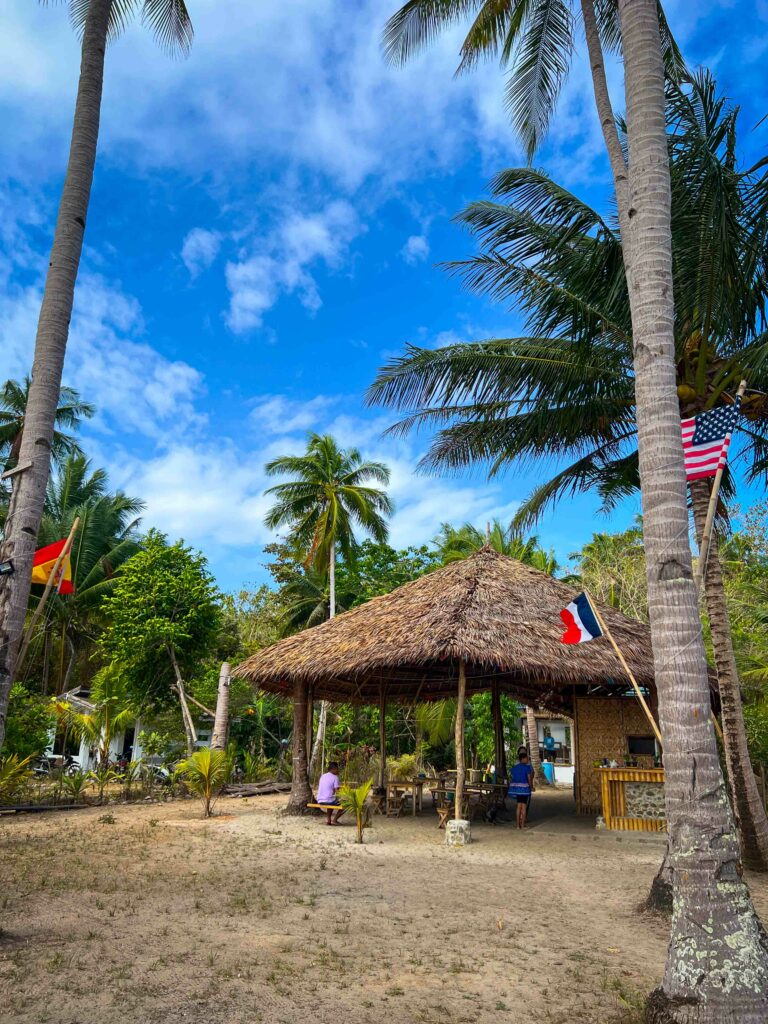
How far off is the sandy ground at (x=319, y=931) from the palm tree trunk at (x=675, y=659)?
741 mm

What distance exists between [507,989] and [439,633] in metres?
6.97

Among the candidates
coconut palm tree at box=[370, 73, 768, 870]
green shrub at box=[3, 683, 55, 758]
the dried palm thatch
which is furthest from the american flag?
green shrub at box=[3, 683, 55, 758]

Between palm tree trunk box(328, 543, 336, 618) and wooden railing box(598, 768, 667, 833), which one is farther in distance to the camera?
palm tree trunk box(328, 543, 336, 618)

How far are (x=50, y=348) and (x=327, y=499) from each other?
18.8 m

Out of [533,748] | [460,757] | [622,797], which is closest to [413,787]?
[460,757]

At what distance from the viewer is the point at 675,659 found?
15.7 ft

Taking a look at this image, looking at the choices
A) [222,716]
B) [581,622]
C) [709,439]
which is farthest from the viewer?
[222,716]

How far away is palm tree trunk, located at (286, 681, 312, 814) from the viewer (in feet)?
48.0

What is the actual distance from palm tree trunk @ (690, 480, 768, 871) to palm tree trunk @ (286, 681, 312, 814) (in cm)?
792

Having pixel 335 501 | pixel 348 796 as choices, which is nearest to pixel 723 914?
pixel 348 796

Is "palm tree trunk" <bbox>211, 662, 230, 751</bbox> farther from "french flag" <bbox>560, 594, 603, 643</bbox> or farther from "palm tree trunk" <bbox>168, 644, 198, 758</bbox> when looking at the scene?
"french flag" <bbox>560, 594, 603, 643</bbox>

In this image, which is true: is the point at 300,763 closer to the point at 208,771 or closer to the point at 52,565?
the point at 208,771

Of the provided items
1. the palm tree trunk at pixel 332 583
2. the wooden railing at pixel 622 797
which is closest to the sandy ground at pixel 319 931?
the wooden railing at pixel 622 797

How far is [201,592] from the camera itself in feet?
64.7
